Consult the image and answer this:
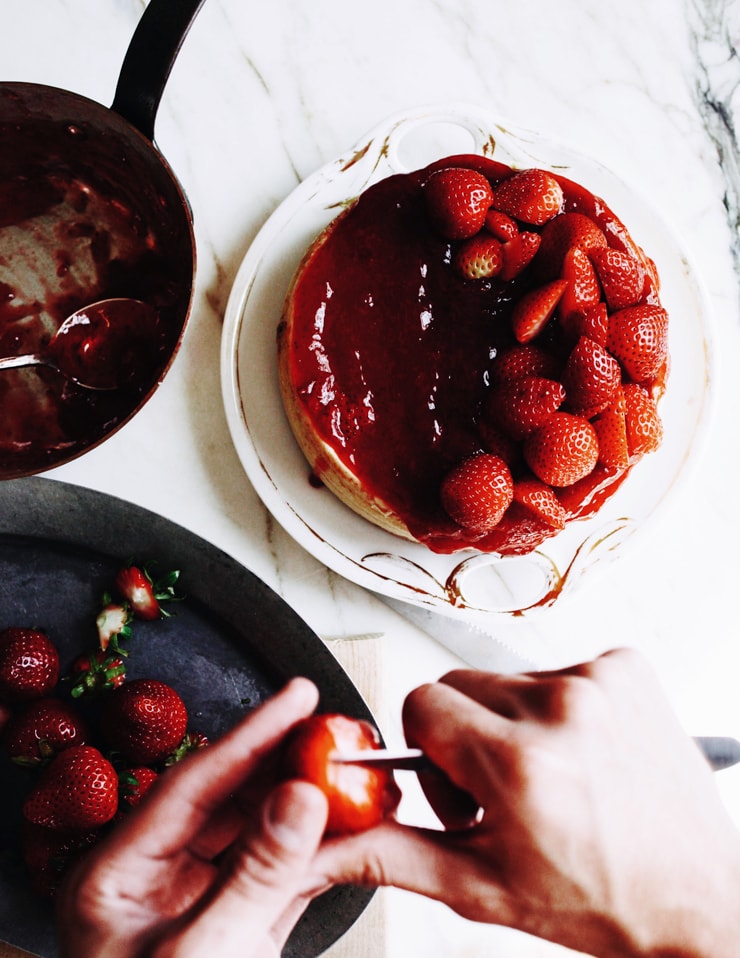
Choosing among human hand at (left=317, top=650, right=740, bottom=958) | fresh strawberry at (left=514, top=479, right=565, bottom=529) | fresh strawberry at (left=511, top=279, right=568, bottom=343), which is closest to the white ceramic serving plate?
fresh strawberry at (left=514, top=479, right=565, bottom=529)

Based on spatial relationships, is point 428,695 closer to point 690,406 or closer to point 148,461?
point 148,461

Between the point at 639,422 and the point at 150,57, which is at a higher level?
the point at 150,57

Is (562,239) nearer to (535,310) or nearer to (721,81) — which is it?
(535,310)

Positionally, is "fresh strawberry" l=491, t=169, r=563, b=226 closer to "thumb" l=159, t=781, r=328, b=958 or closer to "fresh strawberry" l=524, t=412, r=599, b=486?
"fresh strawberry" l=524, t=412, r=599, b=486

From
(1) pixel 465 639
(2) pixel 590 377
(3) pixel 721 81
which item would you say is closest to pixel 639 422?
(2) pixel 590 377

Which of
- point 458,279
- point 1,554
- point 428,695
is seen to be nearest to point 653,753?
point 428,695

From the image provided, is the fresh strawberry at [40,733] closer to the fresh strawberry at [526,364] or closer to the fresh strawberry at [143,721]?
the fresh strawberry at [143,721]

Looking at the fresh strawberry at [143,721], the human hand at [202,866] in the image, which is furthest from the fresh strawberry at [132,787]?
the human hand at [202,866]

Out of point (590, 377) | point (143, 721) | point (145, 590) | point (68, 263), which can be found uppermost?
point (590, 377)
